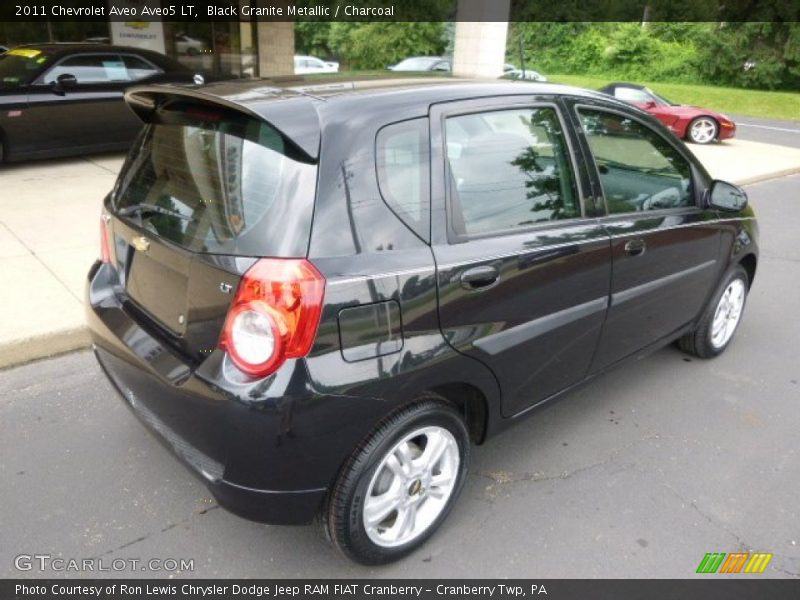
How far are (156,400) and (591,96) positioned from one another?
2.29 meters

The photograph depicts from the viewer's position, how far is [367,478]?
2.13 meters

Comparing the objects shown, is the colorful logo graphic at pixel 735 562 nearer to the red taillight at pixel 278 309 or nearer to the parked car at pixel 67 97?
the red taillight at pixel 278 309

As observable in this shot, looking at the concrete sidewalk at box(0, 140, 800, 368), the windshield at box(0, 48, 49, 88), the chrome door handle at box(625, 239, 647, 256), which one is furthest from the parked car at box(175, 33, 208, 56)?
the chrome door handle at box(625, 239, 647, 256)

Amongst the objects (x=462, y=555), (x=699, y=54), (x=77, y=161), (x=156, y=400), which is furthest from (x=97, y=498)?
(x=699, y=54)

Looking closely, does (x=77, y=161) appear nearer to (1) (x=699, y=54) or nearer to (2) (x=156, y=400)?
(2) (x=156, y=400)

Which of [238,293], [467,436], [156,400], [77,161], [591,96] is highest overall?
[591,96]

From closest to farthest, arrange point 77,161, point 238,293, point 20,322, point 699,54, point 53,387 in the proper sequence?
point 238,293, point 53,387, point 20,322, point 77,161, point 699,54

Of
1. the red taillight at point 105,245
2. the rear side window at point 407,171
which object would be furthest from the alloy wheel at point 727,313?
the red taillight at point 105,245

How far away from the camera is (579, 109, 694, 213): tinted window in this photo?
287 centimetres

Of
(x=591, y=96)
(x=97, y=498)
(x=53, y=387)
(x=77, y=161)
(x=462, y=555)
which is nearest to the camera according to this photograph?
(x=462, y=555)

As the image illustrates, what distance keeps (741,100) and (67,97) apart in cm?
2569

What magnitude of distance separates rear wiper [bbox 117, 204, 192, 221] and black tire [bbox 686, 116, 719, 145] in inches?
553

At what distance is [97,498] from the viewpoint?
2.61 metres

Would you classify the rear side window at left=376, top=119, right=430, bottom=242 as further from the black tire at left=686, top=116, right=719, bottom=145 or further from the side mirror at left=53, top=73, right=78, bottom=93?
the black tire at left=686, top=116, right=719, bottom=145
